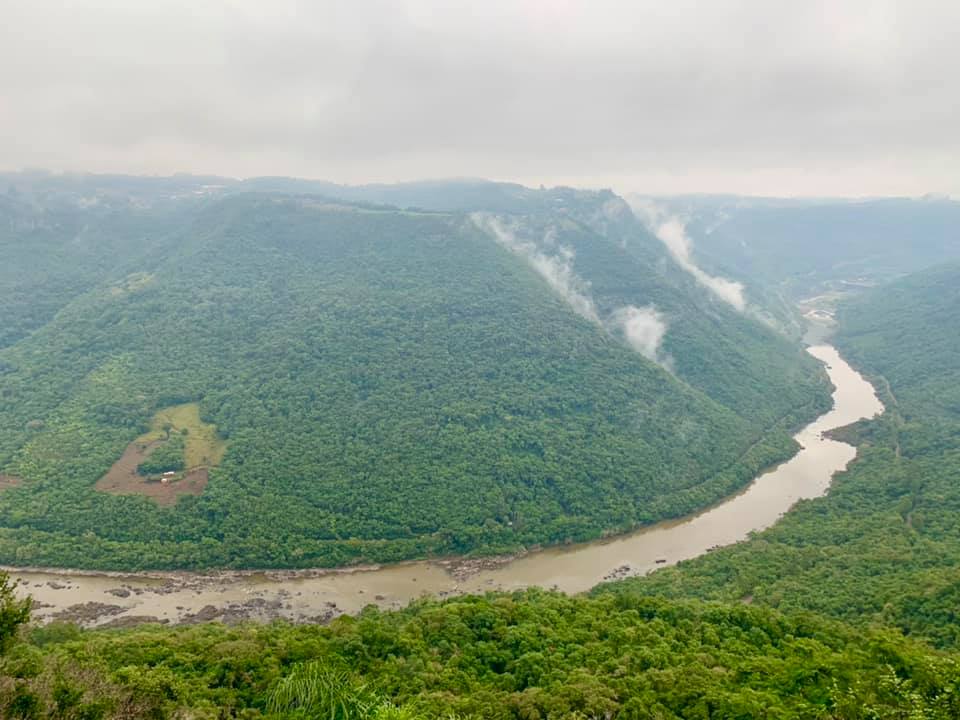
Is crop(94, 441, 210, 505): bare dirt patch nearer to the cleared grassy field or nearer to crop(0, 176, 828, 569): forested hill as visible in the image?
crop(0, 176, 828, 569): forested hill

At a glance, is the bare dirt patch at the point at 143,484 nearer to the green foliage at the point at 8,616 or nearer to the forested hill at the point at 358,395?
the forested hill at the point at 358,395

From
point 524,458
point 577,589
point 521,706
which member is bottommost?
point 577,589

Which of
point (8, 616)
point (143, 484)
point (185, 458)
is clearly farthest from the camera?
point (185, 458)

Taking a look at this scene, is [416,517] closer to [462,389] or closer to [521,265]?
[462,389]

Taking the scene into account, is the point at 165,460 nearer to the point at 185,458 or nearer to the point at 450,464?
the point at 185,458

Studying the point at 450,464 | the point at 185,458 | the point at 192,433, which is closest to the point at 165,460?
the point at 185,458

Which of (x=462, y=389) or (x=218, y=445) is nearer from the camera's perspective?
(x=218, y=445)

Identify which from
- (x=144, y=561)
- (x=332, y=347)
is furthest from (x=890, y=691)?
(x=332, y=347)
